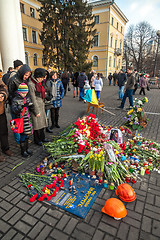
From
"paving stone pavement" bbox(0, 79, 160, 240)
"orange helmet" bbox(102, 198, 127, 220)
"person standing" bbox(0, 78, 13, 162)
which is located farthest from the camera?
"person standing" bbox(0, 78, 13, 162)

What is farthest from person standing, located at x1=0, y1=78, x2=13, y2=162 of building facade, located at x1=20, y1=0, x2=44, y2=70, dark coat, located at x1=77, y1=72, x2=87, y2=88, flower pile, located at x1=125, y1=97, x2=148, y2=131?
building facade, located at x1=20, y1=0, x2=44, y2=70

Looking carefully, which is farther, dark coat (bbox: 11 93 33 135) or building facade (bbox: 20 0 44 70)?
building facade (bbox: 20 0 44 70)

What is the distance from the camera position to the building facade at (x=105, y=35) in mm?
30562

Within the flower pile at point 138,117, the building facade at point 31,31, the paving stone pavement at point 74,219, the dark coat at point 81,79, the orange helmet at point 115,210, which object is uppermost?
the building facade at point 31,31

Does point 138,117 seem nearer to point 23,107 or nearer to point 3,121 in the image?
point 23,107

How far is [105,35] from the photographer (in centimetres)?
3178

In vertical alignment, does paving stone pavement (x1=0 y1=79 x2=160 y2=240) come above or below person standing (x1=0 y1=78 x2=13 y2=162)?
below

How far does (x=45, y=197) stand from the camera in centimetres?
260

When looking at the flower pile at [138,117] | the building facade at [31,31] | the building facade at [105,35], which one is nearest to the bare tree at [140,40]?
the building facade at [105,35]

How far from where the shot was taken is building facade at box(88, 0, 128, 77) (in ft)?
100

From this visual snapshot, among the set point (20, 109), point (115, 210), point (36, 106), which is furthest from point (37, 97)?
point (115, 210)

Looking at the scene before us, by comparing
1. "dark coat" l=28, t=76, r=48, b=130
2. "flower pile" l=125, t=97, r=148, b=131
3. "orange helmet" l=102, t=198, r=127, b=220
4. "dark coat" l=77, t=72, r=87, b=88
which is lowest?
"orange helmet" l=102, t=198, r=127, b=220

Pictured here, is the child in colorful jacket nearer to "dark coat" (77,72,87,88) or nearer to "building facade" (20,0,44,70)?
"dark coat" (77,72,87,88)

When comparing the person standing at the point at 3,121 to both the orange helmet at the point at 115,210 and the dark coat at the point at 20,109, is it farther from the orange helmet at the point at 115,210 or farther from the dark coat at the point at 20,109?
the orange helmet at the point at 115,210
